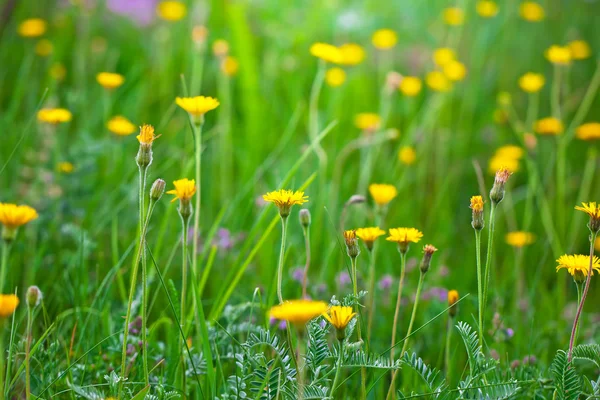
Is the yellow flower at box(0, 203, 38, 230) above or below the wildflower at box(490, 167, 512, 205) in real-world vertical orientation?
below

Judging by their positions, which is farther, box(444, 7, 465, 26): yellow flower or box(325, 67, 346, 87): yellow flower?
box(444, 7, 465, 26): yellow flower

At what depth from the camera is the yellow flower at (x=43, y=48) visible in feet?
8.24

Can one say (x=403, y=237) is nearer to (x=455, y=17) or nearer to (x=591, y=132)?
(x=591, y=132)

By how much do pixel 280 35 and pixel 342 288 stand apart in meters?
1.63

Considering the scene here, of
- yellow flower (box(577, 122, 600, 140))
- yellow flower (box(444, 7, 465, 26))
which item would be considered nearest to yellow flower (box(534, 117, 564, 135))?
yellow flower (box(577, 122, 600, 140))

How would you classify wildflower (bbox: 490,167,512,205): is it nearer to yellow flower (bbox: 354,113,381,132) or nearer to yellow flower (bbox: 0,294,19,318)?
yellow flower (bbox: 0,294,19,318)

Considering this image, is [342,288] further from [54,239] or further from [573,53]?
[573,53]

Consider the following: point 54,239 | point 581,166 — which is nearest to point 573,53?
point 581,166

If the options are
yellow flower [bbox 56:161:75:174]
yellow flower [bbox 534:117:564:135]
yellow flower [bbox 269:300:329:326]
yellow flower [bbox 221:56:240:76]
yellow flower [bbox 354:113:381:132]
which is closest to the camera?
yellow flower [bbox 269:300:329:326]

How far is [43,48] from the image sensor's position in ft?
8.34

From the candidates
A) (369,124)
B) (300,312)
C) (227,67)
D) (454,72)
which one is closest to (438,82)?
(454,72)

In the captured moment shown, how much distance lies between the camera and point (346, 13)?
10.4 feet

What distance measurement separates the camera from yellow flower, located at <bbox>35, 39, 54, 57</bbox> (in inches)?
98.9

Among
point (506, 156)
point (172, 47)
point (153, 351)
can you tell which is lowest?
point (153, 351)
